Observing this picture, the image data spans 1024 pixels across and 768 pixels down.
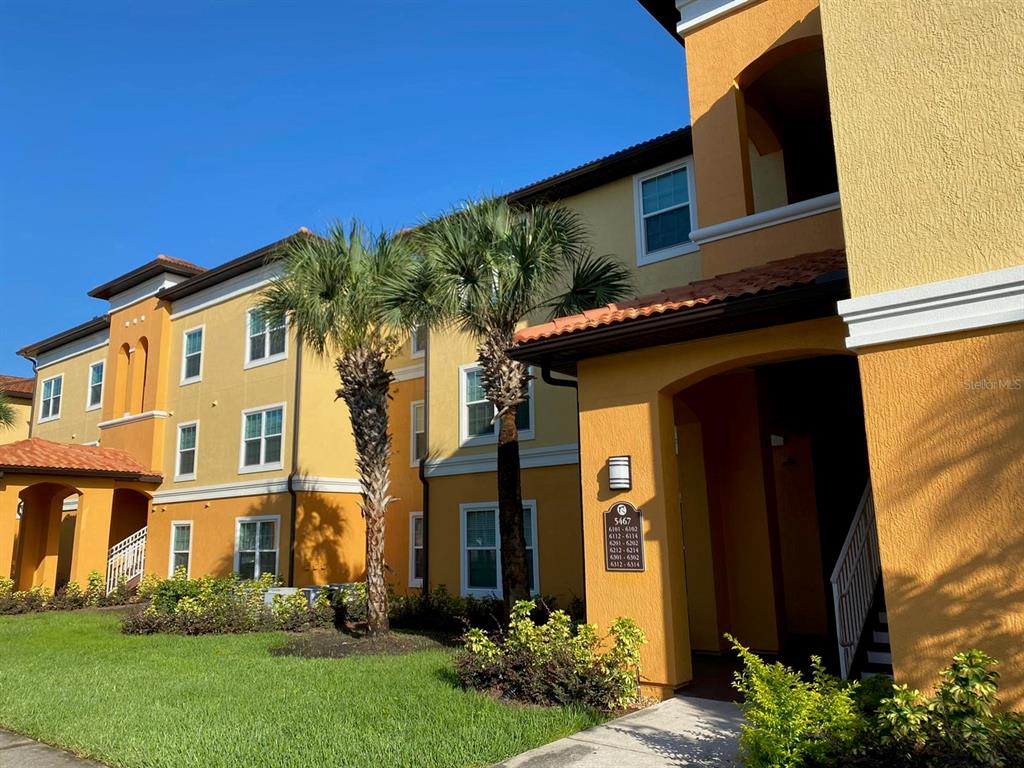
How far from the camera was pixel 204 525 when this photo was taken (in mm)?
22844

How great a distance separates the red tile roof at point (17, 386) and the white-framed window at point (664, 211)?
107 ft

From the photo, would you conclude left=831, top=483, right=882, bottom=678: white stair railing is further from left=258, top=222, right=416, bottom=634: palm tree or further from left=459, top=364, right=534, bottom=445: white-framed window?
left=459, top=364, right=534, bottom=445: white-framed window

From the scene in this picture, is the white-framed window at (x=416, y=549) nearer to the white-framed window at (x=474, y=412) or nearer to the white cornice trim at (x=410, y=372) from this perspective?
the white-framed window at (x=474, y=412)

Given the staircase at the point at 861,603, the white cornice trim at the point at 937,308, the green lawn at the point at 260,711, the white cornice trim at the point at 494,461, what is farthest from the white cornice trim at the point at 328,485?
the white cornice trim at the point at 937,308

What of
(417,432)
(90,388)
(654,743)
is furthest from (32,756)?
(90,388)

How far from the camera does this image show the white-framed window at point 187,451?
23906 millimetres

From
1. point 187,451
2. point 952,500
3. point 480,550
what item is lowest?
point 480,550

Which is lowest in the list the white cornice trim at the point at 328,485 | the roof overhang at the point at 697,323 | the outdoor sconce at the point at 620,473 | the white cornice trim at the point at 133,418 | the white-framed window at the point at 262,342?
the outdoor sconce at the point at 620,473

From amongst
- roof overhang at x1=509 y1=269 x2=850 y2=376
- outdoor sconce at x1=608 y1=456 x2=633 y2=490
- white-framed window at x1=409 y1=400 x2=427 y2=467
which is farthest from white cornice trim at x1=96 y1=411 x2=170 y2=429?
outdoor sconce at x1=608 y1=456 x2=633 y2=490

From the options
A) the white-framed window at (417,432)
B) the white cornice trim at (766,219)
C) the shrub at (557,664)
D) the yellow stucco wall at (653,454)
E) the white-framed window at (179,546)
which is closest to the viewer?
the shrub at (557,664)

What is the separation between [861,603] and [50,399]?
110 ft

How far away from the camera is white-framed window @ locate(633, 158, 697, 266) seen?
47.5 feet

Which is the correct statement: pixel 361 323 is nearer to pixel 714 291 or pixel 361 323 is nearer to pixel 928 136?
pixel 714 291

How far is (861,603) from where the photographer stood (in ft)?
28.7
